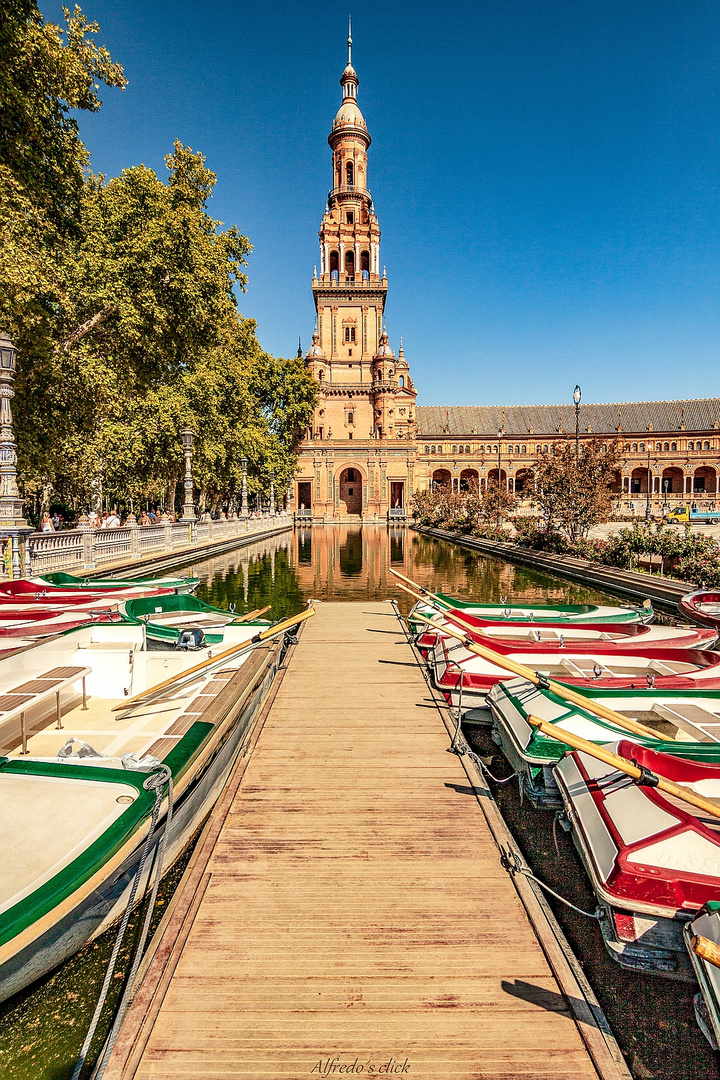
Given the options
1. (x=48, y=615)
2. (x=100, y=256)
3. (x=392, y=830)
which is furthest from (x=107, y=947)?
(x=100, y=256)

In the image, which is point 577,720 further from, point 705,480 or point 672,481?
point 705,480

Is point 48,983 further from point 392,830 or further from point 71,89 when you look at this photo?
point 71,89

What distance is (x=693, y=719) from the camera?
5715 mm

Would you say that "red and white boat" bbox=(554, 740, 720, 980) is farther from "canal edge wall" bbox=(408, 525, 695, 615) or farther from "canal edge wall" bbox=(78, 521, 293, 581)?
"canal edge wall" bbox=(78, 521, 293, 581)

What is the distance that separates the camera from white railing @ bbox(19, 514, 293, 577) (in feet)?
53.8

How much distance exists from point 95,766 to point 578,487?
2239 centimetres

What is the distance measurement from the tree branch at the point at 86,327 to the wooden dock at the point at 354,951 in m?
19.3

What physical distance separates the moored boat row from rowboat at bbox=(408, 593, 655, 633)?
1.45 feet

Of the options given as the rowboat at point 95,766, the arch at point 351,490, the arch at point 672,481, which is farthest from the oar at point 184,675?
the arch at point 672,481

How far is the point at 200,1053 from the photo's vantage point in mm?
2531

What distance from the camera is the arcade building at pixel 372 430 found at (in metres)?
65.4

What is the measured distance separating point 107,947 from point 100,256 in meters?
22.0

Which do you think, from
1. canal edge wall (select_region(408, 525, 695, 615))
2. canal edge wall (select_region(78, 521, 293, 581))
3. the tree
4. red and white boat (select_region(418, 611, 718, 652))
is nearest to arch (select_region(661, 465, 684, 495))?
canal edge wall (select_region(408, 525, 695, 615))

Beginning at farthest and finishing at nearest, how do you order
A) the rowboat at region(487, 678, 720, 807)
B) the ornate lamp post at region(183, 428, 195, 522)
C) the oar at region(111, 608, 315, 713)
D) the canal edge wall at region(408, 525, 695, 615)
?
the ornate lamp post at region(183, 428, 195, 522)
the canal edge wall at region(408, 525, 695, 615)
the oar at region(111, 608, 315, 713)
the rowboat at region(487, 678, 720, 807)
